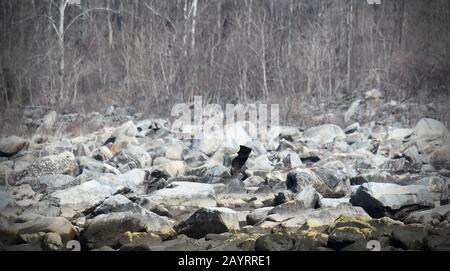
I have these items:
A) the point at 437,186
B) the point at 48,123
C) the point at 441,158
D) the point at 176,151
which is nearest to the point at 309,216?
the point at 437,186

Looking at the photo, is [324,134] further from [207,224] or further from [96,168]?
[207,224]

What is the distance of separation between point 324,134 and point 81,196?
6207 mm

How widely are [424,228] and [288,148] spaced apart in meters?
4.93

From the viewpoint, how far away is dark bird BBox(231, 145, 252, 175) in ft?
28.6

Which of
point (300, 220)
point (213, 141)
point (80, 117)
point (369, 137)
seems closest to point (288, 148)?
point (213, 141)

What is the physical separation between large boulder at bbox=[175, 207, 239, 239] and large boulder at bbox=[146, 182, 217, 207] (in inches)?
51.9

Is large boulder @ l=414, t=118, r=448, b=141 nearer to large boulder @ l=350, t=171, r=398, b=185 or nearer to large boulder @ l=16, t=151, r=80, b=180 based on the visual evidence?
large boulder @ l=350, t=171, r=398, b=185

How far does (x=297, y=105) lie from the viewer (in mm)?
14883

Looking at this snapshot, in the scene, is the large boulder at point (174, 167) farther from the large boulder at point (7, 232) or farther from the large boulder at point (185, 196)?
the large boulder at point (7, 232)

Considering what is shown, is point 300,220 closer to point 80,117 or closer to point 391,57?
point 80,117

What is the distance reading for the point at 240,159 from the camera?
9039 mm

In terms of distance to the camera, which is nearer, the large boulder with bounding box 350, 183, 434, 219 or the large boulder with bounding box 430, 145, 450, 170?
the large boulder with bounding box 350, 183, 434, 219

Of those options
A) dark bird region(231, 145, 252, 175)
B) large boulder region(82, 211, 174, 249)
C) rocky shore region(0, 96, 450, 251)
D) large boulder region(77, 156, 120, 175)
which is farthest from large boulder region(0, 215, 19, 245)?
dark bird region(231, 145, 252, 175)

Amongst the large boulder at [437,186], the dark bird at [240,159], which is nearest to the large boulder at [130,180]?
the dark bird at [240,159]
